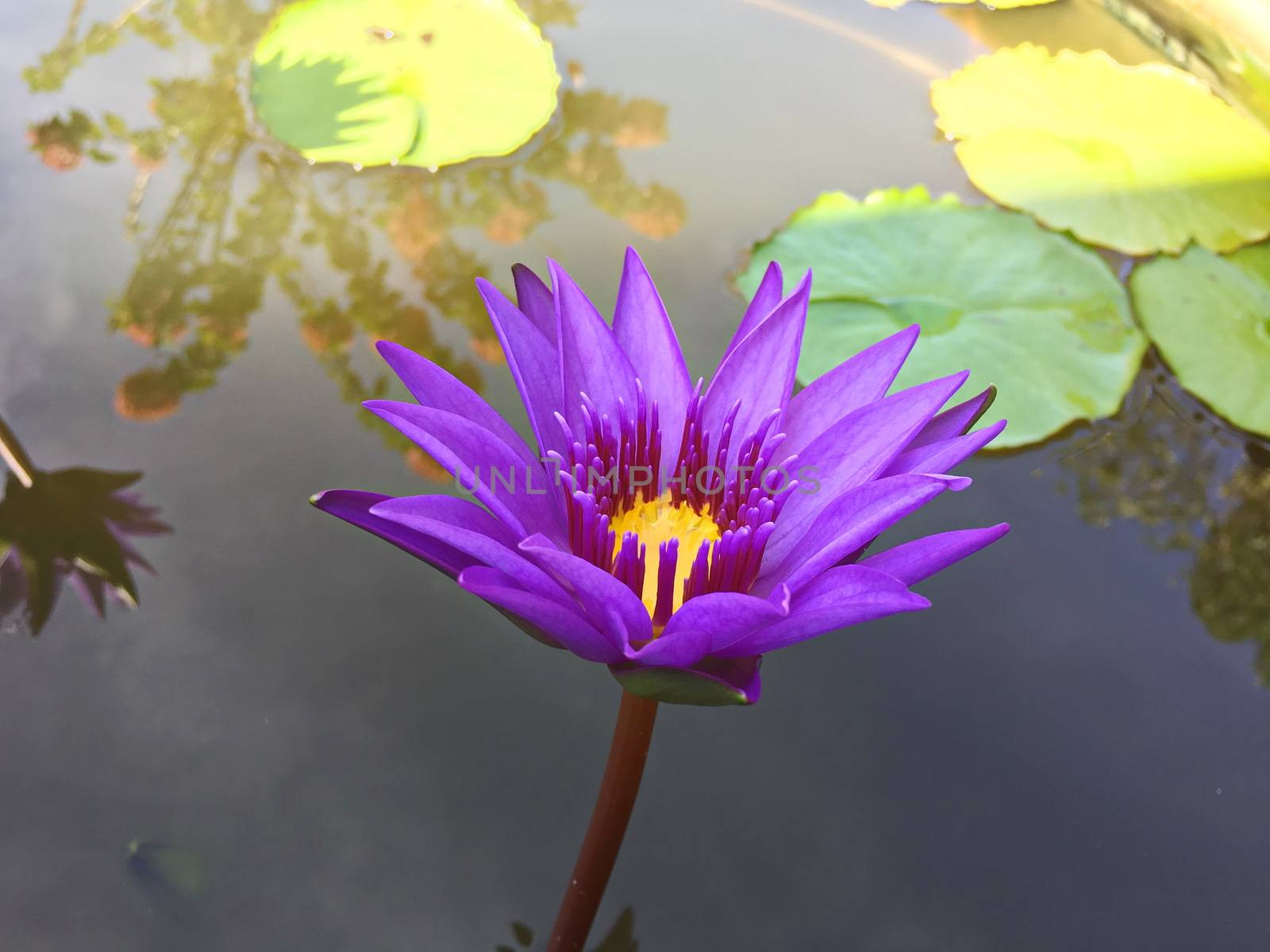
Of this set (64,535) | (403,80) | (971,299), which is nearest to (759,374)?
(971,299)

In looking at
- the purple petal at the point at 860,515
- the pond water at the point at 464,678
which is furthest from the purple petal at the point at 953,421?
the pond water at the point at 464,678

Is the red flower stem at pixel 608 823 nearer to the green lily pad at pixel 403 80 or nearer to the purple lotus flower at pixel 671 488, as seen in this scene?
the purple lotus flower at pixel 671 488

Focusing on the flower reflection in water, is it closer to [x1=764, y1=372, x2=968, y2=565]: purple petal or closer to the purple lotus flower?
the purple lotus flower

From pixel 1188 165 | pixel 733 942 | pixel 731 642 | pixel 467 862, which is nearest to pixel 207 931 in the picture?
pixel 467 862

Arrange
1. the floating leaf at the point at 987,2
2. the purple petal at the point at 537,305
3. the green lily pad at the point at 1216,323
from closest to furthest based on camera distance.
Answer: the purple petal at the point at 537,305
the green lily pad at the point at 1216,323
the floating leaf at the point at 987,2

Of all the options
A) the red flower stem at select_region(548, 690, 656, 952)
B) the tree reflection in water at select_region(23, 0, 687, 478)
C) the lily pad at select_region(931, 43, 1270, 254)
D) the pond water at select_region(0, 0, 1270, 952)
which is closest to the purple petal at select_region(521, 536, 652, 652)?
the red flower stem at select_region(548, 690, 656, 952)

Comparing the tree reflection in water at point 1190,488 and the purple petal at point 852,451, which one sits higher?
the purple petal at point 852,451

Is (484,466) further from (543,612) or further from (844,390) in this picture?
(844,390)

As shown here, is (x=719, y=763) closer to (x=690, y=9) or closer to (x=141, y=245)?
(x=141, y=245)
